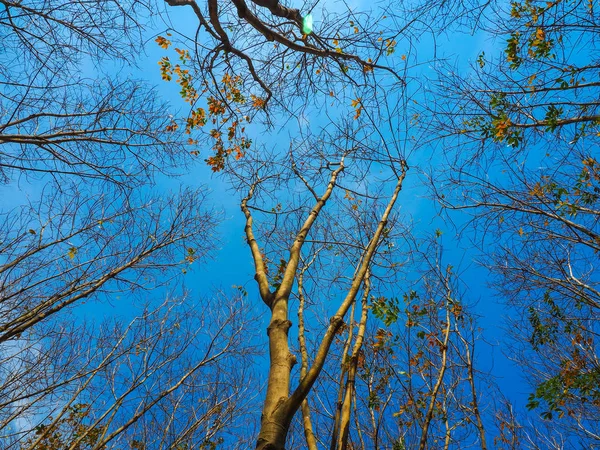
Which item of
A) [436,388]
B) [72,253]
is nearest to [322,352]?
[436,388]

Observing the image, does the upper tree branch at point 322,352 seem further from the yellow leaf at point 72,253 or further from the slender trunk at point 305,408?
the yellow leaf at point 72,253

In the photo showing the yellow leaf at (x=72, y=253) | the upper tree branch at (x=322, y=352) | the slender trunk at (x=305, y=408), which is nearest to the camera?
the upper tree branch at (x=322, y=352)

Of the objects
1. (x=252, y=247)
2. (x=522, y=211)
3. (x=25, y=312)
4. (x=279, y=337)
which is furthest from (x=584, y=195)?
(x=25, y=312)

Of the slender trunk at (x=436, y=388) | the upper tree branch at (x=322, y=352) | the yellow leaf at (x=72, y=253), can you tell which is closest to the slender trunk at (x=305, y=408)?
the upper tree branch at (x=322, y=352)

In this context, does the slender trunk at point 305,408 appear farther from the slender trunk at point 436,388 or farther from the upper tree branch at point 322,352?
the slender trunk at point 436,388

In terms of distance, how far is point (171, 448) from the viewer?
26.5 feet

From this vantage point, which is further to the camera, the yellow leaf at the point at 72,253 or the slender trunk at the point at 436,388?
the yellow leaf at the point at 72,253

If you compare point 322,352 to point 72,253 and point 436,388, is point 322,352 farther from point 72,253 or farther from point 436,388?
point 72,253

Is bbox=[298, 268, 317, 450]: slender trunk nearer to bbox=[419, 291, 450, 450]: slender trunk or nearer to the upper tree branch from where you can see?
the upper tree branch

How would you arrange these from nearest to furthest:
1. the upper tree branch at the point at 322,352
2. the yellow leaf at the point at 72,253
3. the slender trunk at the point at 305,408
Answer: the upper tree branch at the point at 322,352, the slender trunk at the point at 305,408, the yellow leaf at the point at 72,253

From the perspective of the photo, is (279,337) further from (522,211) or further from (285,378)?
(522,211)

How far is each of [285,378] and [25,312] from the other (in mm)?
5416

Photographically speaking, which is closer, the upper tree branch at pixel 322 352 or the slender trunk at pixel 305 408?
the upper tree branch at pixel 322 352

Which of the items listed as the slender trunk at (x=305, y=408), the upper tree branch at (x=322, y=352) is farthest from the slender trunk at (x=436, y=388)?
the upper tree branch at (x=322, y=352)
